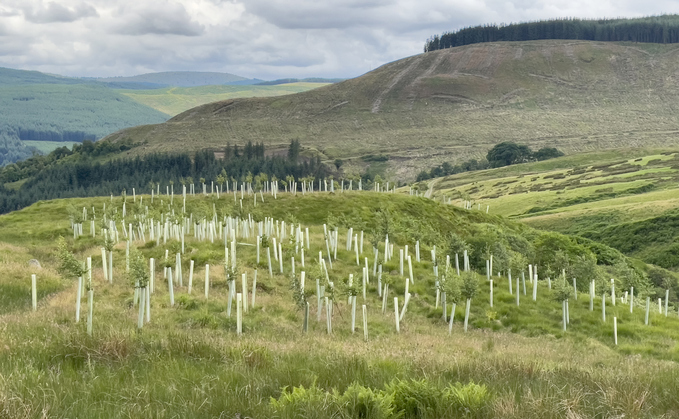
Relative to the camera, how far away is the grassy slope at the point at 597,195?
7488cm

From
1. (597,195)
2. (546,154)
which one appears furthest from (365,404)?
(546,154)

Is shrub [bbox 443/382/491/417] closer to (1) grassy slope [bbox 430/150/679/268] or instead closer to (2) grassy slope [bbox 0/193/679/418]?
(2) grassy slope [bbox 0/193/679/418]

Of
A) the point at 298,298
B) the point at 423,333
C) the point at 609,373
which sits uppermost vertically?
the point at 609,373

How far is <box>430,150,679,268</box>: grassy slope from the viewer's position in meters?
74.9

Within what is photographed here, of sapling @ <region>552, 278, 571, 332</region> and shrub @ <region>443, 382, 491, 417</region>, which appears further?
sapling @ <region>552, 278, 571, 332</region>

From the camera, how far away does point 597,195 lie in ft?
360

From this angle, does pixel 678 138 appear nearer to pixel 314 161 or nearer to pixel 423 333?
pixel 314 161

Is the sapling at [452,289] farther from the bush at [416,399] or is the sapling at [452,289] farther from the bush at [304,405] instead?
the bush at [304,405]

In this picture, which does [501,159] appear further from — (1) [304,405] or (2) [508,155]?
(1) [304,405]

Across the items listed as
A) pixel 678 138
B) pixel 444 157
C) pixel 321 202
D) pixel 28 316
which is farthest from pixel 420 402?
pixel 678 138

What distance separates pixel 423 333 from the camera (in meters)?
21.2

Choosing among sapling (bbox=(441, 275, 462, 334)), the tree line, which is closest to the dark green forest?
the tree line

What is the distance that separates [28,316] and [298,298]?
28.7ft

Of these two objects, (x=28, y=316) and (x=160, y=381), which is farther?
(x=28, y=316)
